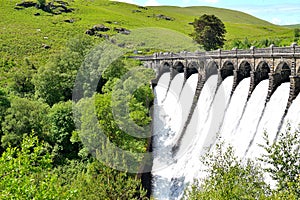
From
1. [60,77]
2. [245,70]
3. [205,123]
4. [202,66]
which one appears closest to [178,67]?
[202,66]

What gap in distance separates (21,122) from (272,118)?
33.5 meters

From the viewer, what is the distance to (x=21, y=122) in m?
54.0

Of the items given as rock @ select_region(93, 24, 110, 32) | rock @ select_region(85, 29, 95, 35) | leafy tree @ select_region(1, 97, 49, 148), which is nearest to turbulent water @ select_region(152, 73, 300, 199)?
leafy tree @ select_region(1, 97, 49, 148)

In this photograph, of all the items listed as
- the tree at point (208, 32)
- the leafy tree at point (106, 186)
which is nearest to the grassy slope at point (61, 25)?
the tree at point (208, 32)

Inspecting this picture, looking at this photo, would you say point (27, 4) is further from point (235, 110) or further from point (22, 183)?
point (22, 183)

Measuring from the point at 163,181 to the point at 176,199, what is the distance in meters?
4.34

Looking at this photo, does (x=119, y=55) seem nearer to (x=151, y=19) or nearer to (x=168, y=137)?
(x=168, y=137)

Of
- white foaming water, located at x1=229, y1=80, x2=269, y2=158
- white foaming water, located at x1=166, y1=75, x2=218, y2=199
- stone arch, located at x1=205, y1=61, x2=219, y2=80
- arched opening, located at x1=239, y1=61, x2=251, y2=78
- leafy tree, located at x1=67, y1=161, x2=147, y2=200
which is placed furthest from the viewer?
stone arch, located at x1=205, y1=61, x2=219, y2=80

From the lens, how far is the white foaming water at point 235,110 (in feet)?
133

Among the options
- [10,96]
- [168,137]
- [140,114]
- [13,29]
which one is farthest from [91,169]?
[13,29]

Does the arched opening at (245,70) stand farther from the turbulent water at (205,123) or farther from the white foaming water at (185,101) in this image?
the white foaming water at (185,101)

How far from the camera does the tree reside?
9600cm

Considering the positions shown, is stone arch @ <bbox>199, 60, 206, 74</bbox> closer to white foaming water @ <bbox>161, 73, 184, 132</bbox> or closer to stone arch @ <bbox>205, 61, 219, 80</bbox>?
stone arch @ <bbox>205, 61, 219, 80</bbox>

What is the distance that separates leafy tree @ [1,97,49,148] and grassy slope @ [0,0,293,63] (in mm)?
37432
